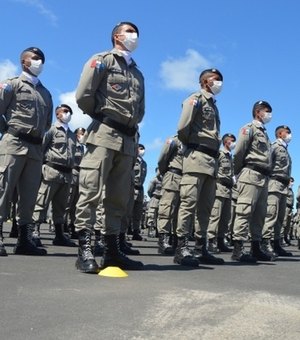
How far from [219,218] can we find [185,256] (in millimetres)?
3246

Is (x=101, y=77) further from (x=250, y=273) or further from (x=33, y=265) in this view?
(x=250, y=273)

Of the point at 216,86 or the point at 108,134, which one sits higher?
the point at 216,86

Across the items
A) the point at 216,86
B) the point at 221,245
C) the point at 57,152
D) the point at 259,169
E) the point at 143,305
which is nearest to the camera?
the point at 143,305

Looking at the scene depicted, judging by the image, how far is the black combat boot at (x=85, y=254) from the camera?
444 cm

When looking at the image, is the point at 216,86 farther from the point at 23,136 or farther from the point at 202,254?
the point at 23,136

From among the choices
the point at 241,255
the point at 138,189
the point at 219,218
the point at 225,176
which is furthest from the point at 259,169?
the point at 138,189

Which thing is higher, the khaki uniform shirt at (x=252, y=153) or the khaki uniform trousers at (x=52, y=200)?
the khaki uniform shirt at (x=252, y=153)

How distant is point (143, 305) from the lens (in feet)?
10.3

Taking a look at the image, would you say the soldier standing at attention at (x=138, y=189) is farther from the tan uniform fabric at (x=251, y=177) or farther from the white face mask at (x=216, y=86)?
the white face mask at (x=216, y=86)

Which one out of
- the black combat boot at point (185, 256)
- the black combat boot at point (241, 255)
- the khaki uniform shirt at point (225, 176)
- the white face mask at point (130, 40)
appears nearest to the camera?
the white face mask at point (130, 40)

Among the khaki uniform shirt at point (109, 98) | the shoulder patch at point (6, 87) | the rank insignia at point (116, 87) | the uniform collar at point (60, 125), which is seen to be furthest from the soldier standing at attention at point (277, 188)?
the shoulder patch at point (6, 87)

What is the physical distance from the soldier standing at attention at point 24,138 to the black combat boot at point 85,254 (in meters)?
1.33

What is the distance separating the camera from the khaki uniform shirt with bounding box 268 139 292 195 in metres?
8.02

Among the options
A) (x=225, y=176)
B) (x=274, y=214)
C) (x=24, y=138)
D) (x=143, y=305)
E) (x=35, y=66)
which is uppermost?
(x=35, y=66)
